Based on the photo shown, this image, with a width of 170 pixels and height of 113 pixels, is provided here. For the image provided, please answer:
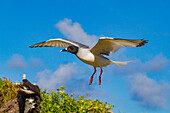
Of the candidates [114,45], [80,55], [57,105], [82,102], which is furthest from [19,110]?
[114,45]

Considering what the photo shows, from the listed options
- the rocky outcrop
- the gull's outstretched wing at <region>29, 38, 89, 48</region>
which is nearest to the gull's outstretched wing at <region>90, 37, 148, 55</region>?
the gull's outstretched wing at <region>29, 38, 89, 48</region>

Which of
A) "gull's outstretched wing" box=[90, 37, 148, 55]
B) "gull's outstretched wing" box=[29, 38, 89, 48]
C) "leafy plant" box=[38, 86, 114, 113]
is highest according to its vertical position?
"gull's outstretched wing" box=[29, 38, 89, 48]

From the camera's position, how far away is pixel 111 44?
9.83m

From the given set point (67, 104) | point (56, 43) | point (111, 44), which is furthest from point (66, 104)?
point (56, 43)

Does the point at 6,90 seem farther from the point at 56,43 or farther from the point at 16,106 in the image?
the point at 56,43

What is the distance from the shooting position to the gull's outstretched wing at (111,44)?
8812mm

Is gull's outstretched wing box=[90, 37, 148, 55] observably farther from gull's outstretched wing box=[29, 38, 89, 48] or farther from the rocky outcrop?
the rocky outcrop

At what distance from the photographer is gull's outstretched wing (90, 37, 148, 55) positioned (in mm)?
8812

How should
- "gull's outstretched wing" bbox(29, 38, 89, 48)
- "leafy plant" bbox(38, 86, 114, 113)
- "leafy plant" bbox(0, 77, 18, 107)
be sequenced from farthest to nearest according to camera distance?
"gull's outstretched wing" bbox(29, 38, 89, 48) < "leafy plant" bbox(0, 77, 18, 107) < "leafy plant" bbox(38, 86, 114, 113)

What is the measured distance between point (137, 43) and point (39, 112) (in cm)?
415

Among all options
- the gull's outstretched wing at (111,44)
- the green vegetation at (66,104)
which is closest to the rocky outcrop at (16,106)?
the green vegetation at (66,104)

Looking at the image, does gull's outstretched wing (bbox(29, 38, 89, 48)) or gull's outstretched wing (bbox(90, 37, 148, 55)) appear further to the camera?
gull's outstretched wing (bbox(29, 38, 89, 48))

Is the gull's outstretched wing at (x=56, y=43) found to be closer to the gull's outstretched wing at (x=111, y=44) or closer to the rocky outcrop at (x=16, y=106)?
the gull's outstretched wing at (x=111, y=44)

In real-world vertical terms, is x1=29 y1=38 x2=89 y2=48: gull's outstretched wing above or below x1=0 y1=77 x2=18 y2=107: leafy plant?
above
